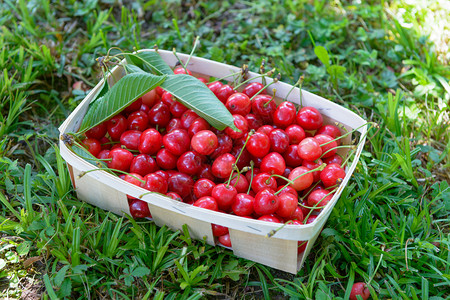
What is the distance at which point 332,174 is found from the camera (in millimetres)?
1889

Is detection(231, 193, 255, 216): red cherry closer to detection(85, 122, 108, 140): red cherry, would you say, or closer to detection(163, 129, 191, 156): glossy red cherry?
detection(163, 129, 191, 156): glossy red cherry

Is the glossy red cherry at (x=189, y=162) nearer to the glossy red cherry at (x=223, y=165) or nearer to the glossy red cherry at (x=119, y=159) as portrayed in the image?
the glossy red cherry at (x=223, y=165)

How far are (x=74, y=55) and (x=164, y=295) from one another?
1841 mm

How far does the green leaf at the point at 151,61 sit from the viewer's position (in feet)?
7.05

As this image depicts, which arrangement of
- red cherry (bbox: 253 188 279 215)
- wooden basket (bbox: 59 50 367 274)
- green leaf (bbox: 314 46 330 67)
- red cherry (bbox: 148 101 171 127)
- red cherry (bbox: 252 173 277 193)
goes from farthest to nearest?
green leaf (bbox: 314 46 330 67) → red cherry (bbox: 148 101 171 127) → red cherry (bbox: 252 173 277 193) → red cherry (bbox: 253 188 279 215) → wooden basket (bbox: 59 50 367 274)

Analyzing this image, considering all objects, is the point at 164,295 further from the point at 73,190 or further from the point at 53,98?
the point at 53,98

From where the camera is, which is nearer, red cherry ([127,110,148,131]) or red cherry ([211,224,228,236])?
red cherry ([211,224,228,236])

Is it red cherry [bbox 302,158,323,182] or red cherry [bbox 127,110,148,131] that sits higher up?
red cherry [bbox 127,110,148,131]

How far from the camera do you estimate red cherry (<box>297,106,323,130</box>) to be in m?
2.06

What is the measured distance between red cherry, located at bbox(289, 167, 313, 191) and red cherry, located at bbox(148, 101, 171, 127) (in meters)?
0.68

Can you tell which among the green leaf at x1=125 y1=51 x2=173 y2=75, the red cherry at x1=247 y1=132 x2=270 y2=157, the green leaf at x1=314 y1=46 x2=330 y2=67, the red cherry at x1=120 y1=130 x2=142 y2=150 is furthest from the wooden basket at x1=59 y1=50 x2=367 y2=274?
the green leaf at x1=314 y1=46 x2=330 y2=67

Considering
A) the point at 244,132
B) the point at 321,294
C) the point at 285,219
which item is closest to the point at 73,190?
the point at 244,132

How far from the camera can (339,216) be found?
2.02m

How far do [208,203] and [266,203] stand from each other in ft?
0.79
